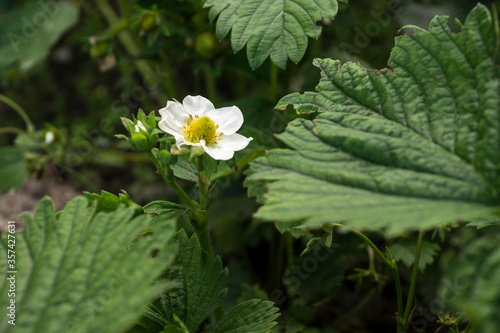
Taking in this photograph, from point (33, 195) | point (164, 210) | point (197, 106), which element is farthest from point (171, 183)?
point (33, 195)

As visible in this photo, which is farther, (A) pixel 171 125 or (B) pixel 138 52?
(B) pixel 138 52

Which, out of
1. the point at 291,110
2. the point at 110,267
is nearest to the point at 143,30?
the point at 291,110

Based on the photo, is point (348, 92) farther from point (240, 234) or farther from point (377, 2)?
point (377, 2)

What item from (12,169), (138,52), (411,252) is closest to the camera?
(411,252)

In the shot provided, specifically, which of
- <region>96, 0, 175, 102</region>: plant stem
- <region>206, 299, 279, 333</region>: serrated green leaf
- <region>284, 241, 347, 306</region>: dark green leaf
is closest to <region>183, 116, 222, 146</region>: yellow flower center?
<region>206, 299, 279, 333</region>: serrated green leaf

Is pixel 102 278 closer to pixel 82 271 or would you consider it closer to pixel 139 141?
pixel 82 271

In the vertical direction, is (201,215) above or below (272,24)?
below

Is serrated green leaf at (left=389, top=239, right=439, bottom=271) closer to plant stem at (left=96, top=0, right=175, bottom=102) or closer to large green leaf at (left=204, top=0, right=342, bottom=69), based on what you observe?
large green leaf at (left=204, top=0, right=342, bottom=69)
